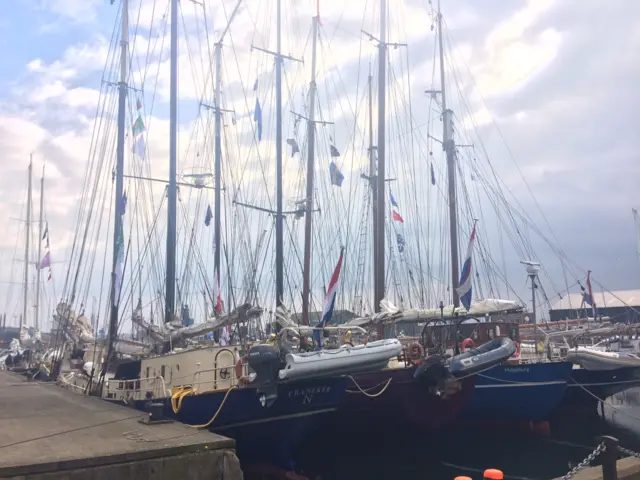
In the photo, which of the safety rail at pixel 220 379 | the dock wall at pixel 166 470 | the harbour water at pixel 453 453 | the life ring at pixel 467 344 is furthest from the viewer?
the life ring at pixel 467 344

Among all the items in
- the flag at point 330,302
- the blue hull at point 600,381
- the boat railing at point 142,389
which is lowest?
the blue hull at point 600,381

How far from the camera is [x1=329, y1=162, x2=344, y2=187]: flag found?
34812mm

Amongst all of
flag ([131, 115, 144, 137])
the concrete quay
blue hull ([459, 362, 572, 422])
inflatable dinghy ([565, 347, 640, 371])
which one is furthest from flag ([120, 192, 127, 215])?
inflatable dinghy ([565, 347, 640, 371])

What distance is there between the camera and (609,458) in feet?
25.8

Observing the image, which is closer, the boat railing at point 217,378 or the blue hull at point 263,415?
the blue hull at point 263,415

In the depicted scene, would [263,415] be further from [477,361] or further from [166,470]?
[477,361]

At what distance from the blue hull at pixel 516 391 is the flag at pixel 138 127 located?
770 inches

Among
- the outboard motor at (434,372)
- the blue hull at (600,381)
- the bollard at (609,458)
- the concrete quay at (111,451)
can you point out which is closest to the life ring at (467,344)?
the outboard motor at (434,372)

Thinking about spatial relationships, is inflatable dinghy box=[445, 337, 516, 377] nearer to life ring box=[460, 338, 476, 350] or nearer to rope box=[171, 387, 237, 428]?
life ring box=[460, 338, 476, 350]

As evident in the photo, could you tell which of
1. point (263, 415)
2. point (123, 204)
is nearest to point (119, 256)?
point (123, 204)

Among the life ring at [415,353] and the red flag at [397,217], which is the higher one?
the red flag at [397,217]

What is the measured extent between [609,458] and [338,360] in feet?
27.8

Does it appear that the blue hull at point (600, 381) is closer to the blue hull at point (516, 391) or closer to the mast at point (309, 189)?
the blue hull at point (516, 391)

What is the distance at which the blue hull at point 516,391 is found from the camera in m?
22.2
